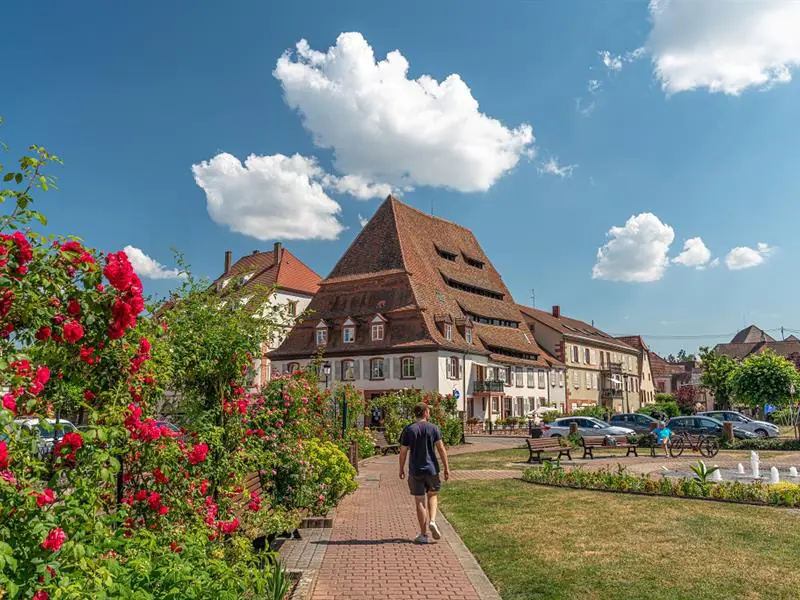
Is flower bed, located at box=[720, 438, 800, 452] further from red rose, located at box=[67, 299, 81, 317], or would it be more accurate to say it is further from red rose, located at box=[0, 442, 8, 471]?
red rose, located at box=[0, 442, 8, 471]

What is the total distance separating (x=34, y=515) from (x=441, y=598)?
14.6ft

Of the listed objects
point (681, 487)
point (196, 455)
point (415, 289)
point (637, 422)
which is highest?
point (415, 289)

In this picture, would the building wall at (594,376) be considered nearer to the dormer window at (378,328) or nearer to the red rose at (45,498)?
the dormer window at (378,328)

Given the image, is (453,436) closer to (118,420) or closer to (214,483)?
(214,483)

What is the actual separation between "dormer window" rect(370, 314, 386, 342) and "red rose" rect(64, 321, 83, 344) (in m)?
38.8

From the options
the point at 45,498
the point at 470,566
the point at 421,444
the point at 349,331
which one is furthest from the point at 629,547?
the point at 349,331

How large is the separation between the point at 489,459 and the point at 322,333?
2297 cm

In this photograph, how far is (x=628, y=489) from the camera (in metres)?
14.1

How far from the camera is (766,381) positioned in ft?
116

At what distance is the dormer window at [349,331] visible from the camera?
43.6 metres

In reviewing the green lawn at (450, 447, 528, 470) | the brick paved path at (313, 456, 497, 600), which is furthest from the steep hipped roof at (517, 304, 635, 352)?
the brick paved path at (313, 456, 497, 600)

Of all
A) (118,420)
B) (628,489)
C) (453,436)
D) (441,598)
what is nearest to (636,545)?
(441,598)

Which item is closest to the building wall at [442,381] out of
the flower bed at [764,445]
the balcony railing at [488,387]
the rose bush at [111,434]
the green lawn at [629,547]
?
the balcony railing at [488,387]

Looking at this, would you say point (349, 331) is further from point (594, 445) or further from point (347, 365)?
point (594, 445)
